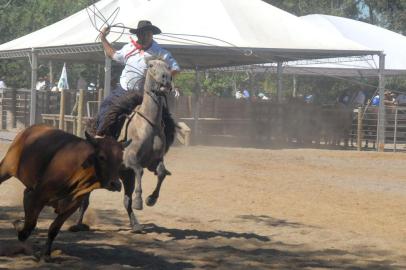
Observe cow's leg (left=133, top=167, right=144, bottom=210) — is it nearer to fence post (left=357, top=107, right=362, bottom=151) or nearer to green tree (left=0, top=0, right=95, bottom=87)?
fence post (left=357, top=107, right=362, bottom=151)

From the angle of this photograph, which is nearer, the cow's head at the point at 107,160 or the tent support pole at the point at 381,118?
the cow's head at the point at 107,160

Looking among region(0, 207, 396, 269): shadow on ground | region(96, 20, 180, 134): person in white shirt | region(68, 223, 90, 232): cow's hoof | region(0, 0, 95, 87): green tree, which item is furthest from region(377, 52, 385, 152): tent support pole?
region(0, 0, 95, 87): green tree

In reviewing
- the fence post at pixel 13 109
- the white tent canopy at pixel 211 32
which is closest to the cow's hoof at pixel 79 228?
the white tent canopy at pixel 211 32

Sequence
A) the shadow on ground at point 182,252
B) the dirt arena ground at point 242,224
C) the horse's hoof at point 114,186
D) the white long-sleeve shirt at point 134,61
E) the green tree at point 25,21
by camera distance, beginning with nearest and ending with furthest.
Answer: the horse's hoof at point 114,186 → the shadow on ground at point 182,252 → the dirt arena ground at point 242,224 → the white long-sleeve shirt at point 134,61 → the green tree at point 25,21

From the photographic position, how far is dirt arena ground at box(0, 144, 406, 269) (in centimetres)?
852

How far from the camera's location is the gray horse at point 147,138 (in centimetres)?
1019

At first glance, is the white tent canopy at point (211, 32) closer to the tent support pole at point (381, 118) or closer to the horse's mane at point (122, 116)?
the tent support pole at point (381, 118)

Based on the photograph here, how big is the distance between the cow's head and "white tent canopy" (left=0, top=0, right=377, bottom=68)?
14.8 m

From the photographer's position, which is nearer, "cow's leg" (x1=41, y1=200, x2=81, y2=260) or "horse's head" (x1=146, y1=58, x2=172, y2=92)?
"cow's leg" (x1=41, y1=200, x2=81, y2=260)

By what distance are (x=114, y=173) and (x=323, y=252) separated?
275 cm

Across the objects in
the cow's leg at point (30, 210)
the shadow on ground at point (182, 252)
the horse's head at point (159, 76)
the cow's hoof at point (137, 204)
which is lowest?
the shadow on ground at point (182, 252)

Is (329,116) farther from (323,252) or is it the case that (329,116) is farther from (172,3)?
(323,252)

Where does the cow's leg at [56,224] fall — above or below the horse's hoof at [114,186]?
below

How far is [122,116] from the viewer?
10.6 metres
